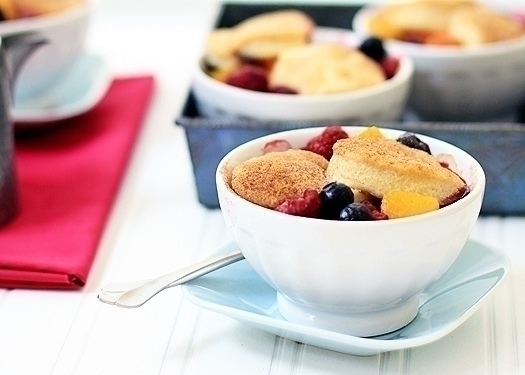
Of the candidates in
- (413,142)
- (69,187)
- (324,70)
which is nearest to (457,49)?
(324,70)

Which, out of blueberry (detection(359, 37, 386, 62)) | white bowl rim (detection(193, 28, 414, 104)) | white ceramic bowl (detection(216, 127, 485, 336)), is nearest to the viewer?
white ceramic bowl (detection(216, 127, 485, 336))

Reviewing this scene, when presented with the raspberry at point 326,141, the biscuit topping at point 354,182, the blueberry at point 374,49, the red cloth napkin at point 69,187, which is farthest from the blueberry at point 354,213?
the blueberry at point 374,49

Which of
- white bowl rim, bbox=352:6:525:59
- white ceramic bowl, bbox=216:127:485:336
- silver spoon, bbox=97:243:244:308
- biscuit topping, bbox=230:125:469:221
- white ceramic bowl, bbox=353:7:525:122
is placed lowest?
white ceramic bowl, bbox=353:7:525:122

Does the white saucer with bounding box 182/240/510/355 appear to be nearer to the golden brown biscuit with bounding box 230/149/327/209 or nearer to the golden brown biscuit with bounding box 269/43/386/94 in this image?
the golden brown biscuit with bounding box 230/149/327/209

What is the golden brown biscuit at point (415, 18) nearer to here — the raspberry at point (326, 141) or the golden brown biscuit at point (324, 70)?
the golden brown biscuit at point (324, 70)

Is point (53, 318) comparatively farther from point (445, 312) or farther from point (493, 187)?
point (493, 187)

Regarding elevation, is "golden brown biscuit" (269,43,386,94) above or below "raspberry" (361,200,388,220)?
below

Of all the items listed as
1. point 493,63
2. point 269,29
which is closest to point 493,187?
point 493,63

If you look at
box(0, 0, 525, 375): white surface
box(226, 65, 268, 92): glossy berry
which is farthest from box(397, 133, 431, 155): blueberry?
box(226, 65, 268, 92): glossy berry
